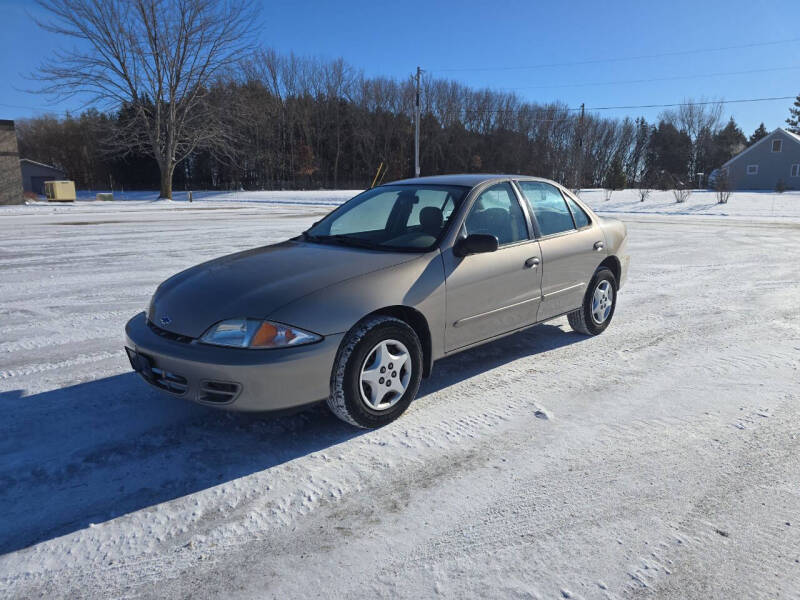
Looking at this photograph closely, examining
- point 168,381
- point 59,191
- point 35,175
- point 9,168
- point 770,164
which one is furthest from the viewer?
point 770,164

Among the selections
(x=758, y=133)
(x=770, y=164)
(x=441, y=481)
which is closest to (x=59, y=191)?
(x=441, y=481)

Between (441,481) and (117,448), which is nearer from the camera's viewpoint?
(441,481)

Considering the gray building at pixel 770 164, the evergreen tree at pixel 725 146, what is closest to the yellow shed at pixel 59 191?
the gray building at pixel 770 164

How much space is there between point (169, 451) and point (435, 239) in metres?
2.16

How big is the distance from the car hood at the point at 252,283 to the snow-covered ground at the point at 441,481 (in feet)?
2.44

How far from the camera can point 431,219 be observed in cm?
412

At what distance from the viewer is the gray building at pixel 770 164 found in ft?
188

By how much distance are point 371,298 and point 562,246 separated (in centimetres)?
223

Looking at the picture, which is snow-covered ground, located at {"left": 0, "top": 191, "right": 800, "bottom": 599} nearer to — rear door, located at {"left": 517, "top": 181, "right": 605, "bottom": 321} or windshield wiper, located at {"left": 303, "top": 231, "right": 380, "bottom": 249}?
rear door, located at {"left": 517, "top": 181, "right": 605, "bottom": 321}

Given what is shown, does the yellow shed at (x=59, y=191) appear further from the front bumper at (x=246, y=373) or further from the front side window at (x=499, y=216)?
the front bumper at (x=246, y=373)

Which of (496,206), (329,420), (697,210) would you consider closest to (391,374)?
(329,420)

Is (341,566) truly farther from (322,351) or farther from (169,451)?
(169,451)

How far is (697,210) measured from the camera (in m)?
29.0

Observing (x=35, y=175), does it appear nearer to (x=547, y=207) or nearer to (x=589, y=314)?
(x=547, y=207)
